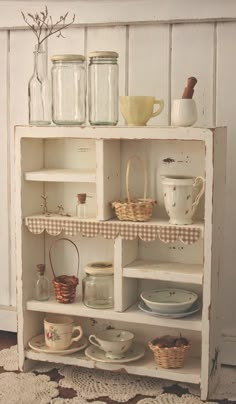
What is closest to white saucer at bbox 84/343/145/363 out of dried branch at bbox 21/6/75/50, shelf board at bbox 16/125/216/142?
shelf board at bbox 16/125/216/142

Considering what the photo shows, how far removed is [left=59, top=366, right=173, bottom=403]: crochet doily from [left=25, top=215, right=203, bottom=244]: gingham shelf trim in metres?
0.49

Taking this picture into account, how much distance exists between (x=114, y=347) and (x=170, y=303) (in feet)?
0.81

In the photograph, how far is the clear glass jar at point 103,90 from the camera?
7.48 feet

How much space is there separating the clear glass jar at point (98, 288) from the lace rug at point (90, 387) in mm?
247

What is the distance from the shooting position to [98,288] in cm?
237

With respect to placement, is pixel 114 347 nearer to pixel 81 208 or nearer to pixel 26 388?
pixel 26 388

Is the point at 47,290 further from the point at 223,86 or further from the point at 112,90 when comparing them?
the point at 223,86

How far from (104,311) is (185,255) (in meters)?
0.35

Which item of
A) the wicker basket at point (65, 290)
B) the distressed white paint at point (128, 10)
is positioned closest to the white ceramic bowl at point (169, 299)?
the wicker basket at point (65, 290)

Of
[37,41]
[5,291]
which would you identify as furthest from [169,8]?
[5,291]

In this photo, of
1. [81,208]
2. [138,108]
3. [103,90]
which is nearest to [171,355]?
[81,208]

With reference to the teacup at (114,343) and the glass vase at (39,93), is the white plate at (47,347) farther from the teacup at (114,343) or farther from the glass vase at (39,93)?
the glass vase at (39,93)

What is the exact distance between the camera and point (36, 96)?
7.84 feet

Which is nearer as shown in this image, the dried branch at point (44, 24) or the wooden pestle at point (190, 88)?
the wooden pestle at point (190, 88)
